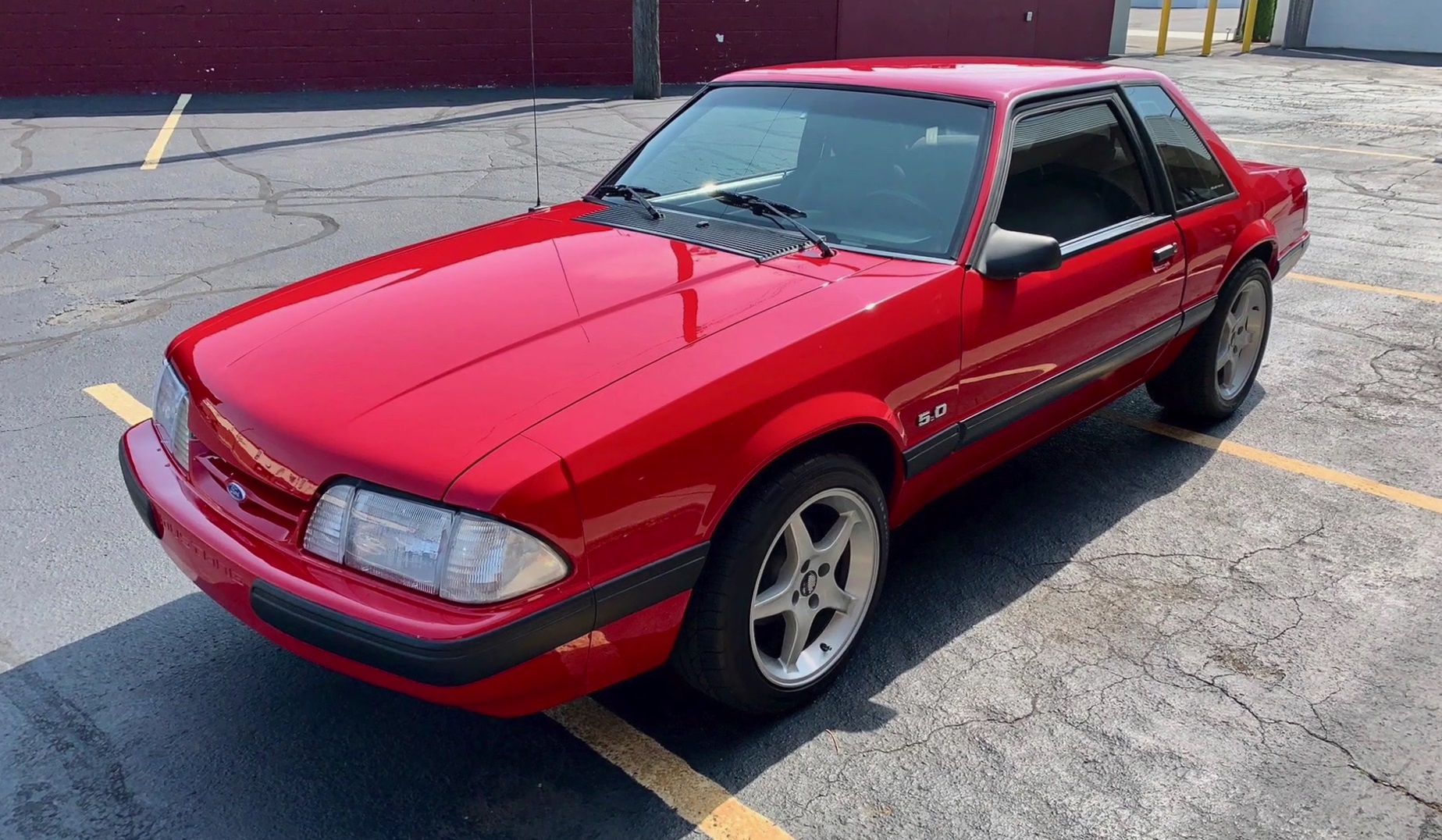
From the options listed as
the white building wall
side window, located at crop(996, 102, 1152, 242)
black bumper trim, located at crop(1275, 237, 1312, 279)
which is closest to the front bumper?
side window, located at crop(996, 102, 1152, 242)

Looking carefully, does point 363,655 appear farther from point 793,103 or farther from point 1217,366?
point 1217,366

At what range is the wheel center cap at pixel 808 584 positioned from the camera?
2859 mm

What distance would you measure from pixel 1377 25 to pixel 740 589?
2849 centimetres

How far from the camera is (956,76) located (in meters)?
3.68

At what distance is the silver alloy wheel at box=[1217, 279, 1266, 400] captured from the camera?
455 cm

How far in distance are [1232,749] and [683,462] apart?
1593 millimetres

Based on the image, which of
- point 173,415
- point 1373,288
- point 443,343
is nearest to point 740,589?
point 443,343

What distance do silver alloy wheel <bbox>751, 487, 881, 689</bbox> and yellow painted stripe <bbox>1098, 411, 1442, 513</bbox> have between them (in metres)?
2.26

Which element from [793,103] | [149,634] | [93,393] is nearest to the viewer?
[149,634]

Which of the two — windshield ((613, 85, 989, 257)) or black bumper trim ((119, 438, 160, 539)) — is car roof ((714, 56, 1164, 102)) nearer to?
windshield ((613, 85, 989, 257))

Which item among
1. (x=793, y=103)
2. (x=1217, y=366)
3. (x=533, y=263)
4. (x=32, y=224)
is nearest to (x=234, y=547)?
(x=533, y=263)

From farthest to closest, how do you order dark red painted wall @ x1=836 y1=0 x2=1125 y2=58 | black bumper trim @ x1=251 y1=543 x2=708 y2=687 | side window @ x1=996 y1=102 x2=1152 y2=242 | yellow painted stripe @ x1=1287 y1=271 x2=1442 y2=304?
dark red painted wall @ x1=836 y1=0 x2=1125 y2=58, yellow painted stripe @ x1=1287 y1=271 x2=1442 y2=304, side window @ x1=996 y1=102 x2=1152 y2=242, black bumper trim @ x1=251 y1=543 x2=708 y2=687

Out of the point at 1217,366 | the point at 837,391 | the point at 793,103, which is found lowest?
the point at 1217,366

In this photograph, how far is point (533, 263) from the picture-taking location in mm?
3221
